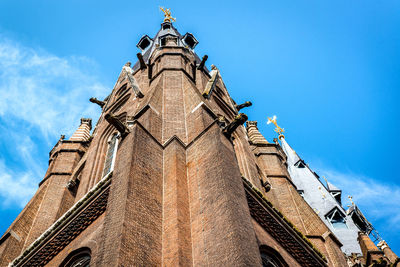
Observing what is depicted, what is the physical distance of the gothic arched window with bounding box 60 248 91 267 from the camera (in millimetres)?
10383

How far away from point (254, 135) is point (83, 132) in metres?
8.74

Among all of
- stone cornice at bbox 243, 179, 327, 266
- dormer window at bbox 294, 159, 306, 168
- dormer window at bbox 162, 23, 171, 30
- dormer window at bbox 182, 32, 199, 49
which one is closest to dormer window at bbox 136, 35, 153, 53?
dormer window at bbox 162, 23, 171, 30

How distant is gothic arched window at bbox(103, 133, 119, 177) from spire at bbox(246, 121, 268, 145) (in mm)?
8086

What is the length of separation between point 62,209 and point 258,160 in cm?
956

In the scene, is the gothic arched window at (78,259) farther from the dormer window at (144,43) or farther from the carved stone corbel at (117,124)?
the dormer window at (144,43)

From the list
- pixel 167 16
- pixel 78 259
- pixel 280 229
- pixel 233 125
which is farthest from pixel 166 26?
pixel 78 259

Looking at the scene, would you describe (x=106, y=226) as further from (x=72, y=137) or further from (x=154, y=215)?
(x=72, y=137)

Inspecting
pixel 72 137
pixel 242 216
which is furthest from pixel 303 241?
pixel 72 137

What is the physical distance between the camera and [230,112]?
2198 centimetres

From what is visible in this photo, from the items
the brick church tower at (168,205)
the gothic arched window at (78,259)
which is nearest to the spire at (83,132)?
the brick church tower at (168,205)

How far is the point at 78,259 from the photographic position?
10.7 meters

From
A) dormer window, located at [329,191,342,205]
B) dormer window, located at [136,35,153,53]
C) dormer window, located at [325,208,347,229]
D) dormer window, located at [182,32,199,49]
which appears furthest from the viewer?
dormer window, located at [329,191,342,205]

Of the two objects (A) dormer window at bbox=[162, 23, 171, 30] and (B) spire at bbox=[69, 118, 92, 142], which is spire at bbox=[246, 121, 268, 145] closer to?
(B) spire at bbox=[69, 118, 92, 142]

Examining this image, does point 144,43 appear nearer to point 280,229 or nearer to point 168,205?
point 280,229
